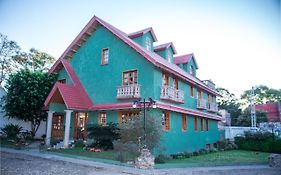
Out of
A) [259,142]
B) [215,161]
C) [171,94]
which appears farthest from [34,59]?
[259,142]

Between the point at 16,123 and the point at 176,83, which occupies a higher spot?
the point at 176,83

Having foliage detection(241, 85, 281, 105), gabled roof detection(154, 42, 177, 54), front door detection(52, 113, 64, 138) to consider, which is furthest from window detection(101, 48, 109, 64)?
foliage detection(241, 85, 281, 105)

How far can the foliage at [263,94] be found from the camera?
5534 centimetres

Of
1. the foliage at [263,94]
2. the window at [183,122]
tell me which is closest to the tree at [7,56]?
the window at [183,122]

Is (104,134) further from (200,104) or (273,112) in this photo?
(273,112)

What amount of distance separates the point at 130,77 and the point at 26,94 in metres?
8.79

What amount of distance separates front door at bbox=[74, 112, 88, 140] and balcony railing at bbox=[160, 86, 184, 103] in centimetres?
705

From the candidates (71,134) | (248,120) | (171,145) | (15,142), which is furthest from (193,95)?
(248,120)

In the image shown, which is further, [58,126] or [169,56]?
[169,56]

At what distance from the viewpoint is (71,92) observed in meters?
17.9

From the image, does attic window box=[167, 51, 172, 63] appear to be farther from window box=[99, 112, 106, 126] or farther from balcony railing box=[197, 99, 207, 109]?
window box=[99, 112, 106, 126]

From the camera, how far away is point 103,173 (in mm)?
9789

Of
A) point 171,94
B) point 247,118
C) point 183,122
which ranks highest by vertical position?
point 171,94

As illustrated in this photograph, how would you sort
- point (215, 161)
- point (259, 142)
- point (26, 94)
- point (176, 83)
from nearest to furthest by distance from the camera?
point (215, 161), point (26, 94), point (176, 83), point (259, 142)
